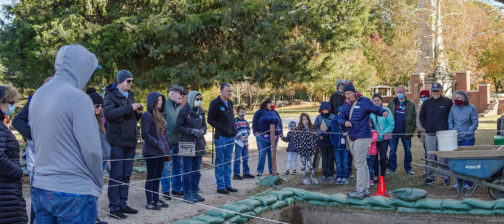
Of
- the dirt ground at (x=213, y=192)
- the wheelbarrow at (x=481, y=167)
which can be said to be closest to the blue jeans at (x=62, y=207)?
the dirt ground at (x=213, y=192)

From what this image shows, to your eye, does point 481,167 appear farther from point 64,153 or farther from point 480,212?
point 64,153

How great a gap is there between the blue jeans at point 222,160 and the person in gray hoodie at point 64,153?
538cm

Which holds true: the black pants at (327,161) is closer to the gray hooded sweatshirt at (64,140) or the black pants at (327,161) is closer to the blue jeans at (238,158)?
the blue jeans at (238,158)

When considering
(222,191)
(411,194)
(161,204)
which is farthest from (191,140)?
(411,194)

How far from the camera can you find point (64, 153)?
9.67ft

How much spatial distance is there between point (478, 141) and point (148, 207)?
1235cm

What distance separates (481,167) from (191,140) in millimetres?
4607

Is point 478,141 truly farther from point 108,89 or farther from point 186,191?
point 108,89

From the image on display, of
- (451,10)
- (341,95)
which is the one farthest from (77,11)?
(451,10)

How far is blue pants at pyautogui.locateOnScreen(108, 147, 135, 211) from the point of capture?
6516 mm

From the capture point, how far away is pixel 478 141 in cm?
1570

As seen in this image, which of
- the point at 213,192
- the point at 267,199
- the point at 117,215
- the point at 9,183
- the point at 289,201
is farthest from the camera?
the point at 213,192

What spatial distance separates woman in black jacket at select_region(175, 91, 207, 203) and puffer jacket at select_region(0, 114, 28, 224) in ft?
11.8

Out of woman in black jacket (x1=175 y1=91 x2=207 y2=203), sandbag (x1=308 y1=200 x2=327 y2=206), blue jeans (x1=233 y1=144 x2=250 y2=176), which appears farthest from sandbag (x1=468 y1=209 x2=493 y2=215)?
blue jeans (x1=233 y1=144 x2=250 y2=176)
